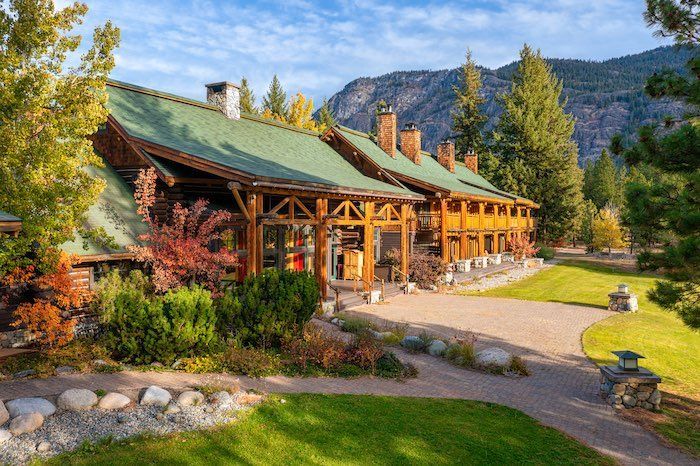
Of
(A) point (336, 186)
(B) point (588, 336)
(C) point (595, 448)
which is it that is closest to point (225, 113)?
(A) point (336, 186)

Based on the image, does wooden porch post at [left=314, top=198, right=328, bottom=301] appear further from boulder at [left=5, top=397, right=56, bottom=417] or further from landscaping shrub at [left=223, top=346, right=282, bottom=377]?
boulder at [left=5, top=397, right=56, bottom=417]

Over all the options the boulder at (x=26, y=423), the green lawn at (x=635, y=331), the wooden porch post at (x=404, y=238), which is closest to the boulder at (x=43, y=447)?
the boulder at (x=26, y=423)

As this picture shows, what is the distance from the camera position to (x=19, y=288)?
41.8 feet

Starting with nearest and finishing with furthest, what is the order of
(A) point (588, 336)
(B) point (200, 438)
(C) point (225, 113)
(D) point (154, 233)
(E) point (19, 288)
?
(B) point (200, 438) < (E) point (19, 288) < (D) point (154, 233) < (A) point (588, 336) < (C) point (225, 113)

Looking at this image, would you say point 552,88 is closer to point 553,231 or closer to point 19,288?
point 553,231

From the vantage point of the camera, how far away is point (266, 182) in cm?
1517

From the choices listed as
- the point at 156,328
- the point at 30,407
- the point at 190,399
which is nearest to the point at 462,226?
the point at 156,328

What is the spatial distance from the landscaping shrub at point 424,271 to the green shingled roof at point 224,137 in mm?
4445

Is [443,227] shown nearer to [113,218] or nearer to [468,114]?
[113,218]

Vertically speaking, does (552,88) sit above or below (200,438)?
above

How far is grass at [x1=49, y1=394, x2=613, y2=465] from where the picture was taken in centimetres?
728

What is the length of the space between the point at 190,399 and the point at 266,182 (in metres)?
7.72

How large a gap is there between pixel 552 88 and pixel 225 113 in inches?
1822

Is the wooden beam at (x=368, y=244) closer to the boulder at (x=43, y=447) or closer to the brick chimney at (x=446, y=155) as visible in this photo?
the boulder at (x=43, y=447)
